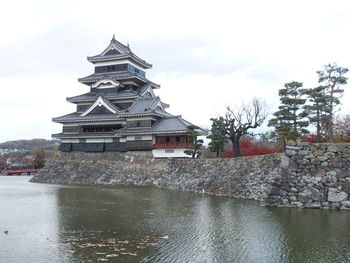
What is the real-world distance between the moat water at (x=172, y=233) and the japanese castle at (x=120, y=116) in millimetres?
13997

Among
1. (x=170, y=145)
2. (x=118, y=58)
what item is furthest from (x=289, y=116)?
(x=118, y=58)

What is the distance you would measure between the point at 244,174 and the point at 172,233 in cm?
962

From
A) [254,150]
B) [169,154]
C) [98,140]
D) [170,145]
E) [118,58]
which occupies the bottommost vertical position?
[169,154]

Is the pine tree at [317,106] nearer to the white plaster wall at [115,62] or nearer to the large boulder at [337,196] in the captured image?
the large boulder at [337,196]

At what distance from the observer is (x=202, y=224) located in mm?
10734

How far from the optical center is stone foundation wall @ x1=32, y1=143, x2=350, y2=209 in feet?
46.0

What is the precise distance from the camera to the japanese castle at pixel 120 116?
93.5 ft

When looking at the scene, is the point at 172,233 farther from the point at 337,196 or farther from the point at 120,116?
the point at 120,116

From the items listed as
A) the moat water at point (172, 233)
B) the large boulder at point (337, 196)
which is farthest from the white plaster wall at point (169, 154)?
the large boulder at point (337, 196)

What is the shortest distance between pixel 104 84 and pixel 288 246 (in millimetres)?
29186

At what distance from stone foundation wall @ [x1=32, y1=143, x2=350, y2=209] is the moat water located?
3.56 feet

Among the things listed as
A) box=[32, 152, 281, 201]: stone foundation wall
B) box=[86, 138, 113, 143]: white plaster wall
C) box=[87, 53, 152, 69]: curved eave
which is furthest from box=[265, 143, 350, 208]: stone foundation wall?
box=[87, 53, 152, 69]: curved eave

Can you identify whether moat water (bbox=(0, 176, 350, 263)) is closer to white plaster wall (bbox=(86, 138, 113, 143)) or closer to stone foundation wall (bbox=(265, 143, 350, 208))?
stone foundation wall (bbox=(265, 143, 350, 208))

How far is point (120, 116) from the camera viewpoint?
98.1 feet
